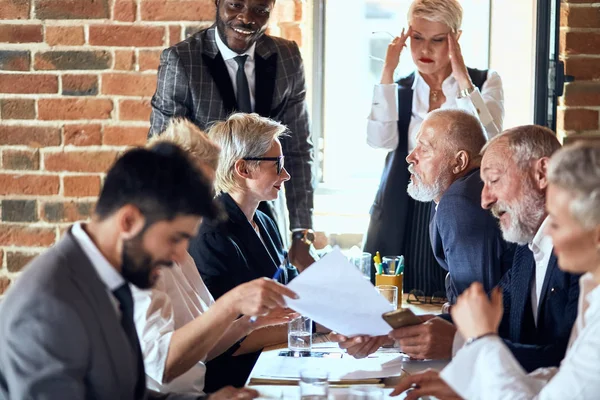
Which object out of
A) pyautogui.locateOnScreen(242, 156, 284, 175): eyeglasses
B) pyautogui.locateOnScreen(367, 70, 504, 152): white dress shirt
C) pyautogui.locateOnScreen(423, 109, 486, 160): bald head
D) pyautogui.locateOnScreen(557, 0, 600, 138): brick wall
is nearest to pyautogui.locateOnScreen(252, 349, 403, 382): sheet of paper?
pyautogui.locateOnScreen(242, 156, 284, 175): eyeglasses

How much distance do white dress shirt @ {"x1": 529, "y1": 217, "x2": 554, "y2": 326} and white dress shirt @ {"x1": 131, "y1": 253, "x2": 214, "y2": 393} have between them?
859 millimetres

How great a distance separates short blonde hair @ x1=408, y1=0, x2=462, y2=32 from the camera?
11.3 feet

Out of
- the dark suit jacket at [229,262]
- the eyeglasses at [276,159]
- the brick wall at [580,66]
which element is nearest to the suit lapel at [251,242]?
the dark suit jacket at [229,262]

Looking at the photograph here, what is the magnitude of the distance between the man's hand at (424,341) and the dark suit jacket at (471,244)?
42 cm

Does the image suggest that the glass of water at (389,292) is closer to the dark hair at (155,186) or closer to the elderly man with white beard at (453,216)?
the elderly man with white beard at (453,216)

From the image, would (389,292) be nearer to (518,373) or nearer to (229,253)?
(229,253)

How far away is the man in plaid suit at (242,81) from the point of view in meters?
3.20

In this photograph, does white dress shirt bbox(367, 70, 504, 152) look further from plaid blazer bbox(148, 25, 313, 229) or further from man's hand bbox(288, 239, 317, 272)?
man's hand bbox(288, 239, 317, 272)

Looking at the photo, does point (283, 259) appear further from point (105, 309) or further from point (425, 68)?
point (105, 309)

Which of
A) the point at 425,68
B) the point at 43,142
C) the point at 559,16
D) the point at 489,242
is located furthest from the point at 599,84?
the point at 43,142

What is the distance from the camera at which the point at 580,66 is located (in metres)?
3.52

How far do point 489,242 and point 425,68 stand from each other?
1.15 meters

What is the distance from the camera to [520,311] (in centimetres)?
218

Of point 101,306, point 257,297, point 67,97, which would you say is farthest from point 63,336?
point 67,97
